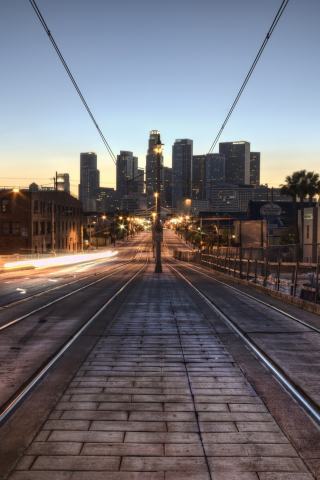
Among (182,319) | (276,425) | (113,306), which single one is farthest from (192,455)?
(113,306)

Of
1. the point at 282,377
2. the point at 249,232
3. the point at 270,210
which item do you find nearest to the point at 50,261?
the point at 249,232

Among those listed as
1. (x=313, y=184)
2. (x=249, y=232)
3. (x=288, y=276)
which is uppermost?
(x=313, y=184)

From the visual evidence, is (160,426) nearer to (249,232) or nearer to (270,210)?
(270,210)

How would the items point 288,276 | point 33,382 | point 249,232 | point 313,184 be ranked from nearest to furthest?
point 33,382
point 288,276
point 249,232
point 313,184

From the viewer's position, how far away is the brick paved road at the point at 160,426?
4293mm

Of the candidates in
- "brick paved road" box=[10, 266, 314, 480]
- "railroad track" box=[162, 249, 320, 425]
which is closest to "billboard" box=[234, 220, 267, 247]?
"railroad track" box=[162, 249, 320, 425]

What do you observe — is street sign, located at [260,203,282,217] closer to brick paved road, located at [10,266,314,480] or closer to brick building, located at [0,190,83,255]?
brick paved road, located at [10,266,314,480]

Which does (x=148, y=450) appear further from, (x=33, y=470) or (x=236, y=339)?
(x=236, y=339)

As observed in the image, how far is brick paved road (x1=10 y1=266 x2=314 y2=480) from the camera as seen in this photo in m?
4.29

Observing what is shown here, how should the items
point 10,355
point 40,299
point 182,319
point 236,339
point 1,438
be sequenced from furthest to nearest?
point 40,299 → point 182,319 → point 236,339 → point 10,355 → point 1,438

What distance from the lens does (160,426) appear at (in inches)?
207

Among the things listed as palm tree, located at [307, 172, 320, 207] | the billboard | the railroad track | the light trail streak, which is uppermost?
palm tree, located at [307, 172, 320, 207]

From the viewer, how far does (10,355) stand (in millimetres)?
8625

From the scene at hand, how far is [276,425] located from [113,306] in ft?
33.8
